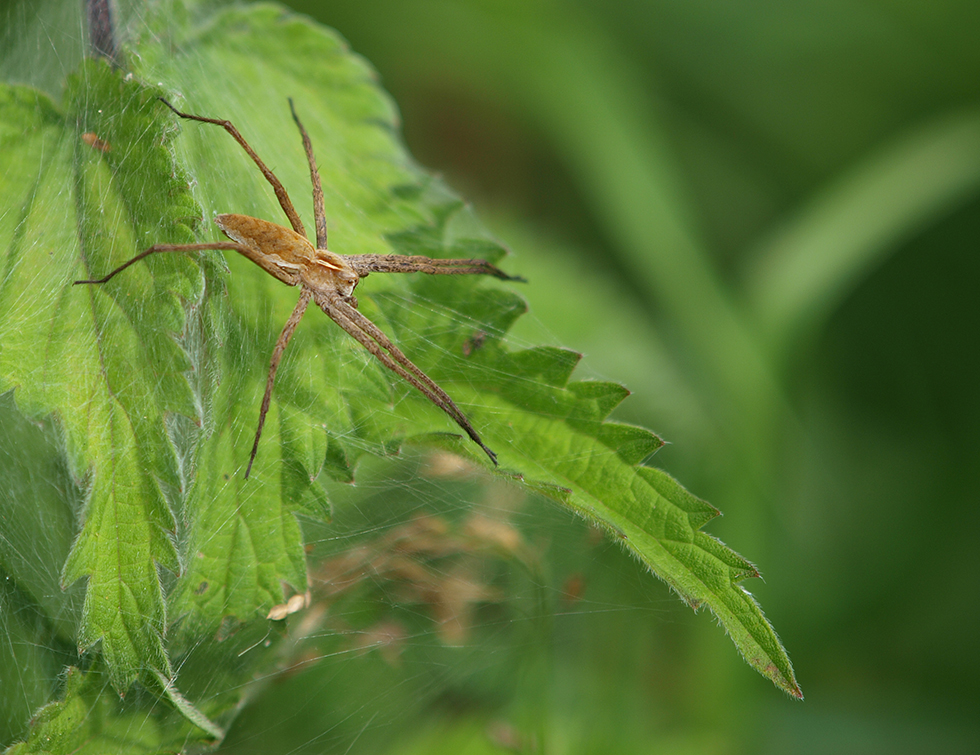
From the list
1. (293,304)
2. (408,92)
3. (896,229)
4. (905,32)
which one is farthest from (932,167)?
(293,304)

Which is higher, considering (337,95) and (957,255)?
(957,255)

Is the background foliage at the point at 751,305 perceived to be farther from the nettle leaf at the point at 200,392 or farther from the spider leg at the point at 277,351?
the spider leg at the point at 277,351

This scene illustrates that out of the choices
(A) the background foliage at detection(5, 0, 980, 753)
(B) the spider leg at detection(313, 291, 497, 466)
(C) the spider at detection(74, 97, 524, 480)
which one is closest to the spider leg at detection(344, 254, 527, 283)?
(C) the spider at detection(74, 97, 524, 480)

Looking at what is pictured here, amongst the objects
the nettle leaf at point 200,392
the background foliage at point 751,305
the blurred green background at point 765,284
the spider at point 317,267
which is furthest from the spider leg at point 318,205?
the blurred green background at point 765,284

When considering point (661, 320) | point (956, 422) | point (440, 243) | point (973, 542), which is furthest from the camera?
point (661, 320)

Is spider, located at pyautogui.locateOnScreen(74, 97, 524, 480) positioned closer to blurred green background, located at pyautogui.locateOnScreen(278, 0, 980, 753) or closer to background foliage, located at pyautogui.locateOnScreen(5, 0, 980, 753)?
background foliage, located at pyautogui.locateOnScreen(5, 0, 980, 753)

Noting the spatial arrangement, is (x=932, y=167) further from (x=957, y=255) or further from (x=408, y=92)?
(x=408, y=92)

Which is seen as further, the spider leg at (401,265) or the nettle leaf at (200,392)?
the spider leg at (401,265)
